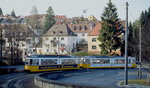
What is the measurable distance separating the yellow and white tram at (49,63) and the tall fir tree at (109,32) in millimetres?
18209

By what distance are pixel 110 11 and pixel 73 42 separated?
2967cm

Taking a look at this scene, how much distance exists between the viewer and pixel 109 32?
2761 inches

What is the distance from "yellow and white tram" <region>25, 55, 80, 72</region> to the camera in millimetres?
45153

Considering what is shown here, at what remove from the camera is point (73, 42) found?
97.9 m

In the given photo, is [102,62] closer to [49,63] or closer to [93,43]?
[49,63]

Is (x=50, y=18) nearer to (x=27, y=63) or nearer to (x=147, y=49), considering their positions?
(x=27, y=63)

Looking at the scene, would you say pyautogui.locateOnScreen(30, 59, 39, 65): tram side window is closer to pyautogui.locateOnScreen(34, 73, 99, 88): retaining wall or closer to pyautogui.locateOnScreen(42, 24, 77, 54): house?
pyautogui.locateOnScreen(34, 73, 99, 88): retaining wall

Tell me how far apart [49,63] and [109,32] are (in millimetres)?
26436

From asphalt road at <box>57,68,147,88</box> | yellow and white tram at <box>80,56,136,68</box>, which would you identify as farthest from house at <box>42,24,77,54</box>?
asphalt road at <box>57,68,147,88</box>

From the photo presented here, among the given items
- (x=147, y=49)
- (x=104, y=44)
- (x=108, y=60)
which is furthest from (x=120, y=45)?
(x=147, y=49)

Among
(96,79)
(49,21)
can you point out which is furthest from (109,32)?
(49,21)

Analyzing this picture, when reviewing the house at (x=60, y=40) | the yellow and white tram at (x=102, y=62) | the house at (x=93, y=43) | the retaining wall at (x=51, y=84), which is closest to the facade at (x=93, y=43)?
the house at (x=93, y=43)

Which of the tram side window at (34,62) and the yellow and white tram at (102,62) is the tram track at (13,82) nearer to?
the tram side window at (34,62)

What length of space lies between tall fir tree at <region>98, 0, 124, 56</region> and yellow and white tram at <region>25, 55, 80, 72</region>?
1821cm
